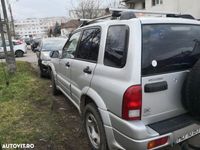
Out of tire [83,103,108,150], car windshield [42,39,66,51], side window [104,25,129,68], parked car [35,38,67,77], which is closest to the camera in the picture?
side window [104,25,129,68]

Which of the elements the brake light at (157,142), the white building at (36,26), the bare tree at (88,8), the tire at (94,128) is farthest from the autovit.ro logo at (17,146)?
the white building at (36,26)

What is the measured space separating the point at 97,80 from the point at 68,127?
1769mm

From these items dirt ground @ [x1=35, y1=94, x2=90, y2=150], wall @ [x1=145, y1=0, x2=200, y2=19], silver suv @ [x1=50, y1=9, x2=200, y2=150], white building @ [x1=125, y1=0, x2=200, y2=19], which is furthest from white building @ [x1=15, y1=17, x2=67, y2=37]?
silver suv @ [x1=50, y1=9, x2=200, y2=150]

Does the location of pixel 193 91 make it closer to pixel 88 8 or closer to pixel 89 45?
pixel 89 45

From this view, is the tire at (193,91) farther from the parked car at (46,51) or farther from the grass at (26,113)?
the parked car at (46,51)

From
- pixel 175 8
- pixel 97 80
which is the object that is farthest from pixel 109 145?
pixel 175 8

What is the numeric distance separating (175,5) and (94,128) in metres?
19.4

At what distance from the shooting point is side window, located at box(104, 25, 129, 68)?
2.77 metres

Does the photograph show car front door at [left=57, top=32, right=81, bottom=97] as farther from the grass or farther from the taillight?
the taillight

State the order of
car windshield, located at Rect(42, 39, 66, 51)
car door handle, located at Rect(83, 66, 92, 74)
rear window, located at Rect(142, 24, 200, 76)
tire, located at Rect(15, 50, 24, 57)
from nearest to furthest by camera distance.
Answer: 1. rear window, located at Rect(142, 24, 200, 76)
2. car door handle, located at Rect(83, 66, 92, 74)
3. car windshield, located at Rect(42, 39, 66, 51)
4. tire, located at Rect(15, 50, 24, 57)

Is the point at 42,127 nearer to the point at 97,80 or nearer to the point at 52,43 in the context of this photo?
the point at 97,80

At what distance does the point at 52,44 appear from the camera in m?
10.3

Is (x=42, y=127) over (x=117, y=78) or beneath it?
beneath

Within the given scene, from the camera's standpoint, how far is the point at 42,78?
916 centimetres
